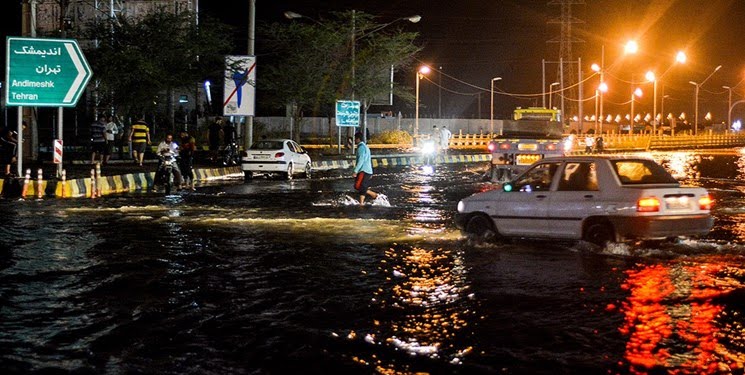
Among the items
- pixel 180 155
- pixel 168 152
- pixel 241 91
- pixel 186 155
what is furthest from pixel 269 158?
pixel 168 152

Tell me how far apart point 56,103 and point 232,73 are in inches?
369

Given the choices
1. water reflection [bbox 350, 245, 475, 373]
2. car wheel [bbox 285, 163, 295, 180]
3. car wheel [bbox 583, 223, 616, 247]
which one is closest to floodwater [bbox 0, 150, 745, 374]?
water reflection [bbox 350, 245, 475, 373]

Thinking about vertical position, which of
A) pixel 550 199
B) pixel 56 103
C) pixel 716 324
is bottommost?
pixel 716 324

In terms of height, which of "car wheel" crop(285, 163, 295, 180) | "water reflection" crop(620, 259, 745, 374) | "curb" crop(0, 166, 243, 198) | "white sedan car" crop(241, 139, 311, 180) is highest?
"white sedan car" crop(241, 139, 311, 180)

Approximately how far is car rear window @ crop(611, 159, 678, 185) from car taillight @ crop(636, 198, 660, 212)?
48cm

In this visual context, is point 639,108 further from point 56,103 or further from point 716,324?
→ point 716,324

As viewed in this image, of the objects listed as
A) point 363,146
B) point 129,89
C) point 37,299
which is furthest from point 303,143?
point 37,299

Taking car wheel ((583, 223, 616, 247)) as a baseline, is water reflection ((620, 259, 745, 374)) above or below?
below

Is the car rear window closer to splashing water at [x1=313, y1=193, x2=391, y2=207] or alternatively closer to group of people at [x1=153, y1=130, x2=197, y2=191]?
splashing water at [x1=313, y1=193, x2=391, y2=207]

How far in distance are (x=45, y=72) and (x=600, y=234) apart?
16.9 meters

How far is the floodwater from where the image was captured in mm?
6766

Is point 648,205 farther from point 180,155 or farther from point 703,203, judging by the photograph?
point 180,155

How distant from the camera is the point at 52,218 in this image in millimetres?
16875

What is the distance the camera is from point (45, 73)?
23969 millimetres
